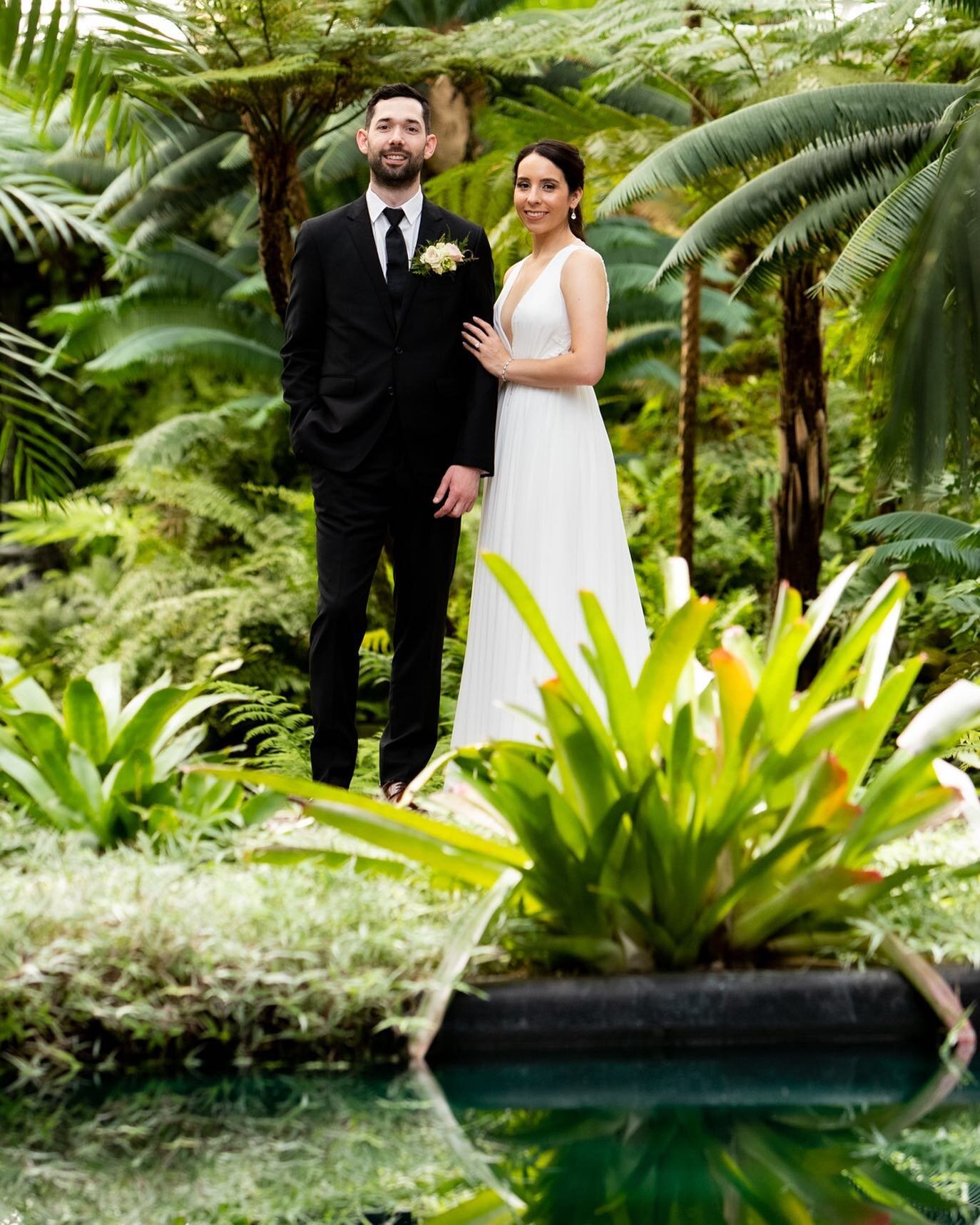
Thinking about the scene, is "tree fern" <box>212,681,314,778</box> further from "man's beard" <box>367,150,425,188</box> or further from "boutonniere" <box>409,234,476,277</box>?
"man's beard" <box>367,150,425,188</box>

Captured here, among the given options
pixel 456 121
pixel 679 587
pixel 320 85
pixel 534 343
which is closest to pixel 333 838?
pixel 679 587

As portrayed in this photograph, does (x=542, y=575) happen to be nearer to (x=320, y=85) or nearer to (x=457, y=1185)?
(x=457, y=1185)

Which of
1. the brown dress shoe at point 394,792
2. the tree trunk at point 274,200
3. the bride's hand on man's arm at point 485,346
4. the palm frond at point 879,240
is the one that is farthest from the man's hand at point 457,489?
the tree trunk at point 274,200

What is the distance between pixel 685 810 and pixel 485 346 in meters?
1.85

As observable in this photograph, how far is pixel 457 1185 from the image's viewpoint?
2.02 m

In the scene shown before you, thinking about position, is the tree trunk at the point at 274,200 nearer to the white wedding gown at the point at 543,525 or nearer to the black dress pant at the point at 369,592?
the white wedding gown at the point at 543,525

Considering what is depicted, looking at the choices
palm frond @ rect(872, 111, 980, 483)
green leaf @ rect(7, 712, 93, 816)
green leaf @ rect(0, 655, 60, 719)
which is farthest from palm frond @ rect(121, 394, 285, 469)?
palm frond @ rect(872, 111, 980, 483)

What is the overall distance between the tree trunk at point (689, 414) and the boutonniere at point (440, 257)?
10.9ft

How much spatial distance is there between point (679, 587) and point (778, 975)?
0.88 m

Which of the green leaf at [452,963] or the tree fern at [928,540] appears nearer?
the green leaf at [452,963]

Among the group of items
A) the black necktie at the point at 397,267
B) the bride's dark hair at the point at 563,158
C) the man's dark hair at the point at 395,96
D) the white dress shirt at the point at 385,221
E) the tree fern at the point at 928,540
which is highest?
the man's dark hair at the point at 395,96

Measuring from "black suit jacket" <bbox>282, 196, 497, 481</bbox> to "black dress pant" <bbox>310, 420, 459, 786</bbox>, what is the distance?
6 cm

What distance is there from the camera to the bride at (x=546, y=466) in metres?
4.11

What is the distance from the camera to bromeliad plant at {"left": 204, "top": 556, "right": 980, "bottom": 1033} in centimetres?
264
